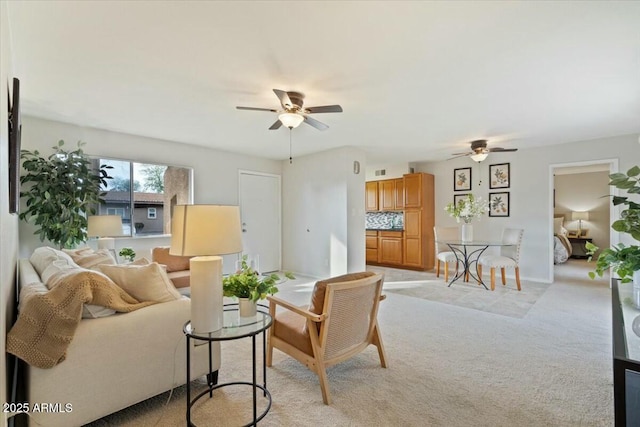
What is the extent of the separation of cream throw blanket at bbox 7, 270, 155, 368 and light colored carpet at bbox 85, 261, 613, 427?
0.59m

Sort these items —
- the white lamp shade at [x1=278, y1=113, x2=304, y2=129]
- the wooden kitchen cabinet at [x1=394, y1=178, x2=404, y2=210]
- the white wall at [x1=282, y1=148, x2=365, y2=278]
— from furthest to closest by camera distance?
the wooden kitchen cabinet at [x1=394, y1=178, x2=404, y2=210]
the white wall at [x1=282, y1=148, x2=365, y2=278]
the white lamp shade at [x1=278, y1=113, x2=304, y2=129]

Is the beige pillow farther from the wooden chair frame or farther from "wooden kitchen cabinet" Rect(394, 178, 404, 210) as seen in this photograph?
"wooden kitchen cabinet" Rect(394, 178, 404, 210)

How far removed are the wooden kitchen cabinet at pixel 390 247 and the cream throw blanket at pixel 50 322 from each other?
594cm

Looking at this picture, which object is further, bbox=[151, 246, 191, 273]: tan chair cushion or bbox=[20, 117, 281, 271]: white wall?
bbox=[151, 246, 191, 273]: tan chair cushion

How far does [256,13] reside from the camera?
1.81 metres

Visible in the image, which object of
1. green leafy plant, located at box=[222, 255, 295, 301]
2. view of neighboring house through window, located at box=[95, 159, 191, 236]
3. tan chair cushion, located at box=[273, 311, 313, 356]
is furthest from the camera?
view of neighboring house through window, located at box=[95, 159, 191, 236]

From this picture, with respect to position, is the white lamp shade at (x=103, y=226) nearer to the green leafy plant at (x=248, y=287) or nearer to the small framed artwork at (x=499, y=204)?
the green leafy plant at (x=248, y=287)

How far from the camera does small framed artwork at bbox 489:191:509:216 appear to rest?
5637mm

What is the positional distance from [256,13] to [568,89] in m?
2.92

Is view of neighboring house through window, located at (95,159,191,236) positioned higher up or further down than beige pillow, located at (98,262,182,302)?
higher up

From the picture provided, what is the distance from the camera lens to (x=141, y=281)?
1.83 metres

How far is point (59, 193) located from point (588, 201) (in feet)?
35.4

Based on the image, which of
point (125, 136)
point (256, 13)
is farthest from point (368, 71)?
point (125, 136)

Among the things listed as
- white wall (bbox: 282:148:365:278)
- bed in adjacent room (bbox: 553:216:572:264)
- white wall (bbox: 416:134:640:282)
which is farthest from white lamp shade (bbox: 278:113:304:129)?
bed in adjacent room (bbox: 553:216:572:264)
